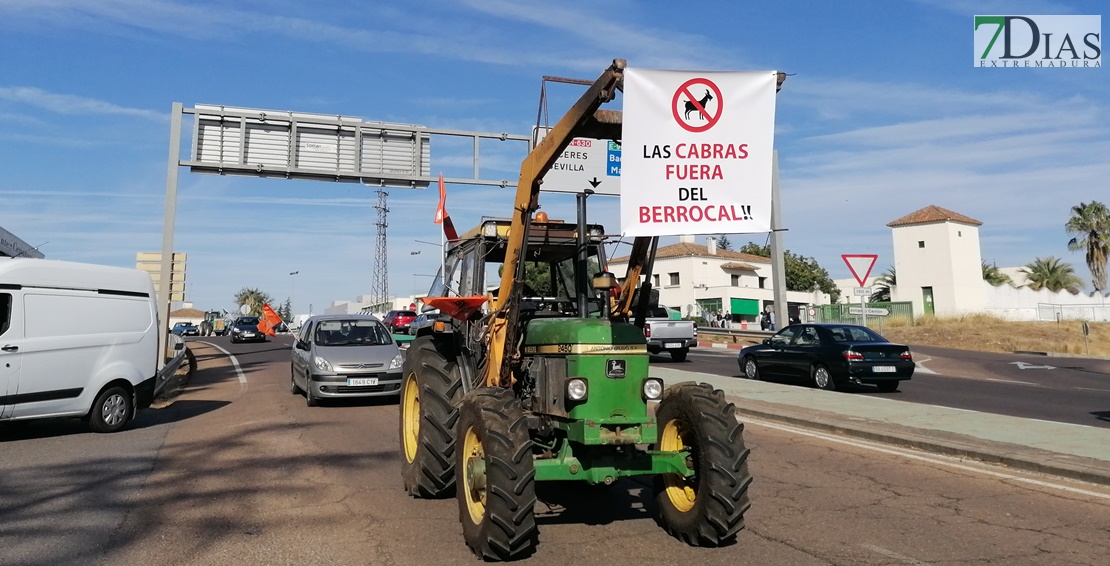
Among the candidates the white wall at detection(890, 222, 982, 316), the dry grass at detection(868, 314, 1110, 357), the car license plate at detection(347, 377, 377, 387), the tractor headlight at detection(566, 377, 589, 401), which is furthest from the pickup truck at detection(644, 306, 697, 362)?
the white wall at detection(890, 222, 982, 316)

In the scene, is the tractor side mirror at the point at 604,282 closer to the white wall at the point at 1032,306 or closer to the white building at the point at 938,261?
the white building at the point at 938,261

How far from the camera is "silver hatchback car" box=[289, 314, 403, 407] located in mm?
12898

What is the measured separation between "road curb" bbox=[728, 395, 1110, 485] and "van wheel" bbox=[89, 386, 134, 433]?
30.6 ft

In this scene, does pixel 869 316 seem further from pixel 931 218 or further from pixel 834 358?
pixel 834 358

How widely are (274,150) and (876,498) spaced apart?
18.2 meters

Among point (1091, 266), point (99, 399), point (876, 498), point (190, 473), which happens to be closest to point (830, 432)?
point (876, 498)

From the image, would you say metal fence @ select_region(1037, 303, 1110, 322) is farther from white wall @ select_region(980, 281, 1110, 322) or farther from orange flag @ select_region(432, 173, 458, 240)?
orange flag @ select_region(432, 173, 458, 240)

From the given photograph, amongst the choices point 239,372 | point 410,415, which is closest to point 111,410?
point 410,415

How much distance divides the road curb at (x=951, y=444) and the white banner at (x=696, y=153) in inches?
202

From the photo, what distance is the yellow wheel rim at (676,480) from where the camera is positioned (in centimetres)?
522

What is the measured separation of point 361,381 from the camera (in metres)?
13.0

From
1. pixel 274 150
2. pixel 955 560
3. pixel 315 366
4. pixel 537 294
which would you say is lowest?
pixel 955 560

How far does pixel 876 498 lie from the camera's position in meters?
6.61

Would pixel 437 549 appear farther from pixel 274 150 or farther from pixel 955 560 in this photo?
pixel 274 150
